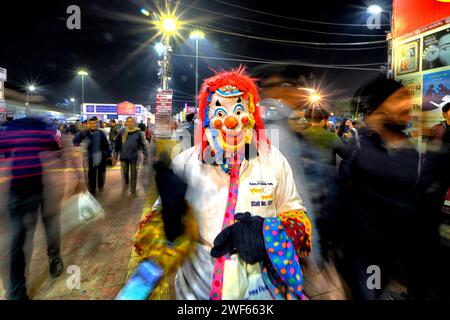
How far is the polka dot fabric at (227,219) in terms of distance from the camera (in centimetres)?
112

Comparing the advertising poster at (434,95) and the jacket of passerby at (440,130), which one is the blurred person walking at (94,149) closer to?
the jacket of passerby at (440,130)

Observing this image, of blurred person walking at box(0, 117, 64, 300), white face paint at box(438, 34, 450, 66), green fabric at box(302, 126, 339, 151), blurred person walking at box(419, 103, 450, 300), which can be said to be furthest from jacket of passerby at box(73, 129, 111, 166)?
white face paint at box(438, 34, 450, 66)

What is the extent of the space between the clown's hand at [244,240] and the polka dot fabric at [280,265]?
29 millimetres

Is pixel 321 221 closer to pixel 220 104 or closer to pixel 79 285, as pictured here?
pixel 220 104

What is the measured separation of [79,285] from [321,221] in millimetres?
2475

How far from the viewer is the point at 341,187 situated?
2.28 meters

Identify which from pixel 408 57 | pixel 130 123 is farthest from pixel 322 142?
pixel 130 123

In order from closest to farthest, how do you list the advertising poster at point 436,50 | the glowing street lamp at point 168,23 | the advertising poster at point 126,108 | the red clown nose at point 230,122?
the red clown nose at point 230,122 < the advertising poster at point 436,50 < the glowing street lamp at point 168,23 < the advertising poster at point 126,108

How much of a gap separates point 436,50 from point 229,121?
4.99m

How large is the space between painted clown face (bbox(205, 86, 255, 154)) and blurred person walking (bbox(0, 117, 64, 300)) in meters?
2.21

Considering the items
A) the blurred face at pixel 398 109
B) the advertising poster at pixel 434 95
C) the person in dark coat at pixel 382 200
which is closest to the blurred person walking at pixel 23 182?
the person in dark coat at pixel 382 200

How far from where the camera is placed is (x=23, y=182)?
8.59ft

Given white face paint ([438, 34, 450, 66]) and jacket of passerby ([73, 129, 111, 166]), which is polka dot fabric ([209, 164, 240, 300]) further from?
jacket of passerby ([73, 129, 111, 166])
